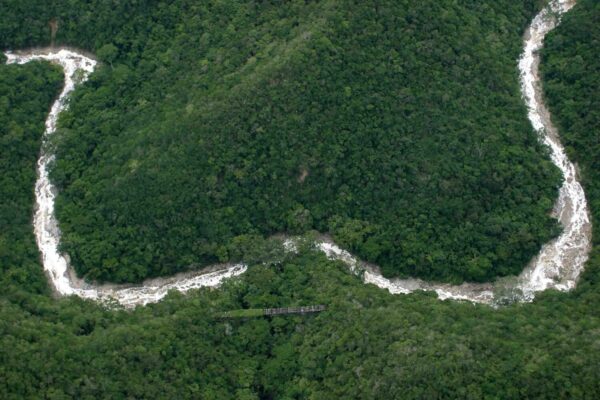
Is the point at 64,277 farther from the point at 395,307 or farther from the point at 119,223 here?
the point at 395,307

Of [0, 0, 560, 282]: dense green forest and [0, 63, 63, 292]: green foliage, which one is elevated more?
[0, 0, 560, 282]: dense green forest

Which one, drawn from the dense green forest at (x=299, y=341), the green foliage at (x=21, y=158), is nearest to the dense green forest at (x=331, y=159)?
the green foliage at (x=21, y=158)

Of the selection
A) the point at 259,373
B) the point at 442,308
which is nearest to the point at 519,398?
the point at 442,308

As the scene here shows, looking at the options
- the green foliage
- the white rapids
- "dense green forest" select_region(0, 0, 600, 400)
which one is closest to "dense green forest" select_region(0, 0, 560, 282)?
the white rapids

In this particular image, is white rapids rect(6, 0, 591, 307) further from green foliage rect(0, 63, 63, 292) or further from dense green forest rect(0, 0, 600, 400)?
dense green forest rect(0, 0, 600, 400)

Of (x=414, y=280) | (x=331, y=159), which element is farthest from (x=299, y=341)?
(x=331, y=159)

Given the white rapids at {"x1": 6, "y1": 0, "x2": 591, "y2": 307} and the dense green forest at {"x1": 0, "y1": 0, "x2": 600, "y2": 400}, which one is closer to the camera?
the dense green forest at {"x1": 0, "y1": 0, "x2": 600, "y2": 400}
